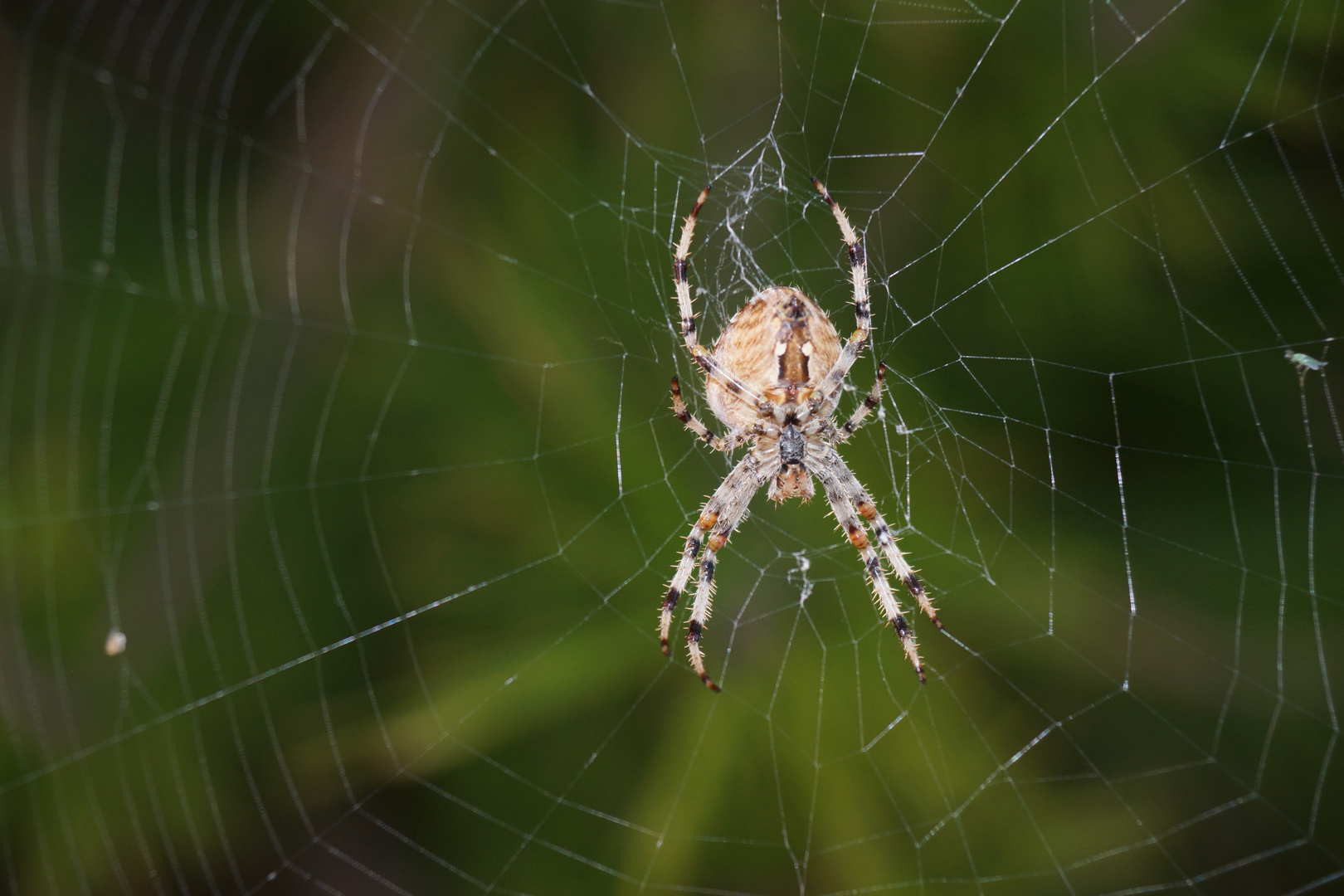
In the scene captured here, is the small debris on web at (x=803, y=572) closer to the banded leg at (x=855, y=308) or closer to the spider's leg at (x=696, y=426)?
the spider's leg at (x=696, y=426)

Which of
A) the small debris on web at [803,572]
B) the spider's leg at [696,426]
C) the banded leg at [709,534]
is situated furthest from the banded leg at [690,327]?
the small debris on web at [803,572]

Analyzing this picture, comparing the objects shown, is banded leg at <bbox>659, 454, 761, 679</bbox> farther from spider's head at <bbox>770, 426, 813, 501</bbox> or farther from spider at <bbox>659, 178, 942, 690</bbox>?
spider's head at <bbox>770, 426, 813, 501</bbox>

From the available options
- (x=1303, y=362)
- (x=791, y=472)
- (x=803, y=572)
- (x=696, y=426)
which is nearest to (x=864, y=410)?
(x=791, y=472)

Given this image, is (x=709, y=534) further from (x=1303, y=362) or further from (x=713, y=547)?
(x=1303, y=362)

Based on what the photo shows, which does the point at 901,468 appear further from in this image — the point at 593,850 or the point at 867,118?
the point at 593,850

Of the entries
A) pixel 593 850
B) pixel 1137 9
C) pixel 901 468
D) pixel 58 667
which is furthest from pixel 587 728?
pixel 1137 9
